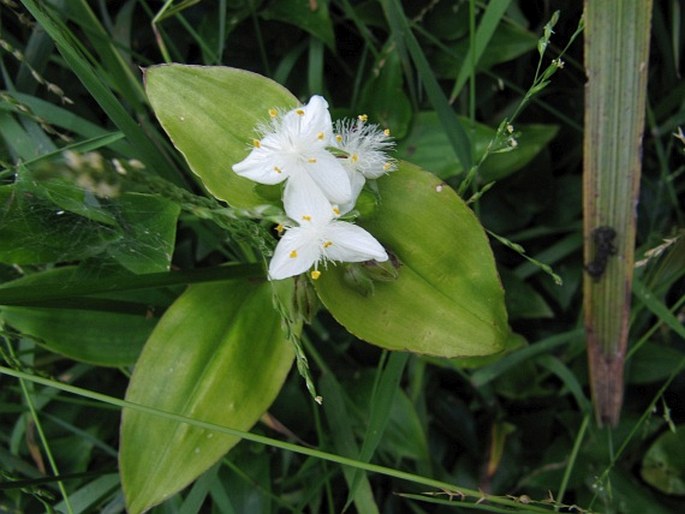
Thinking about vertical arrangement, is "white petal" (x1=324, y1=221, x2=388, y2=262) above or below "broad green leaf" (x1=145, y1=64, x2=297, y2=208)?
below

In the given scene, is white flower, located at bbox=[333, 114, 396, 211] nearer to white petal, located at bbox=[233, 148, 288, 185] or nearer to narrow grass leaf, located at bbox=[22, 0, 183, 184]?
white petal, located at bbox=[233, 148, 288, 185]

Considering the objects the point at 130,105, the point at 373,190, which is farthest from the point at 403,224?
the point at 130,105

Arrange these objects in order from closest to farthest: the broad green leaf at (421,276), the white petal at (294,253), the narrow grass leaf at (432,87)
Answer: the white petal at (294,253) → the broad green leaf at (421,276) → the narrow grass leaf at (432,87)

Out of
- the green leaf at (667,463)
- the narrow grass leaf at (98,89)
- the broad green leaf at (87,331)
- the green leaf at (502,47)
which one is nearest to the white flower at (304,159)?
the narrow grass leaf at (98,89)

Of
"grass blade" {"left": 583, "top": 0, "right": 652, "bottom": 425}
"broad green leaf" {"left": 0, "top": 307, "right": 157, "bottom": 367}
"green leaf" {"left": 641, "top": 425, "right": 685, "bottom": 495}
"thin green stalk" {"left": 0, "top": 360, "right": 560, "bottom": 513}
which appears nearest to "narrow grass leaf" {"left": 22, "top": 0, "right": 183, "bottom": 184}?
"broad green leaf" {"left": 0, "top": 307, "right": 157, "bottom": 367}

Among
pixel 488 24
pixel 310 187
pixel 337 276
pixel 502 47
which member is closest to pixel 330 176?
pixel 310 187

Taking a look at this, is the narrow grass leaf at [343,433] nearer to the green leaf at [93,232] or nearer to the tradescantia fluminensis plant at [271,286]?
the tradescantia fluminensis plant at [271,286]

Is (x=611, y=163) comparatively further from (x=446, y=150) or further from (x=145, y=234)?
(x=145, y=234)
